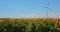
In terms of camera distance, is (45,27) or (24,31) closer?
(45,27)

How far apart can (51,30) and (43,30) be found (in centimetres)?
51

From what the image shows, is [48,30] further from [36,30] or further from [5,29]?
[5,29]

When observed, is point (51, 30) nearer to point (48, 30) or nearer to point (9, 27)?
point (48, 30)

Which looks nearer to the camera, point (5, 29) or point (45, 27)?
point (45, 27)

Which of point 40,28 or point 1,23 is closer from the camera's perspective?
point 40,28

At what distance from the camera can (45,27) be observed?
12.6m

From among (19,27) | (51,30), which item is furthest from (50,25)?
(19,27)

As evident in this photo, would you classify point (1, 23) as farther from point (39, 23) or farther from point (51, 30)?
point (51, 30)

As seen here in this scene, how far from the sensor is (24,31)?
1362 cm

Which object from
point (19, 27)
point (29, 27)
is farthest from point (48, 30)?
point (19, 27)

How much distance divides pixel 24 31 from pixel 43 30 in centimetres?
165

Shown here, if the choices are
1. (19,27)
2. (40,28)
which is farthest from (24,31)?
(40,28)

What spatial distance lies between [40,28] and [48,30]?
53 cm

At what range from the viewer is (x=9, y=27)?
13.5 m
